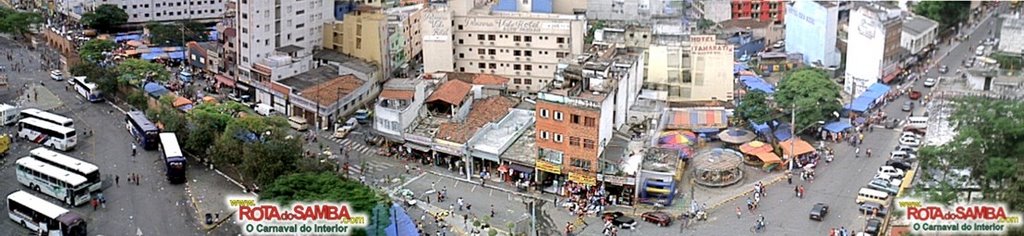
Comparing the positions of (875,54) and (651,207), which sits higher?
(875,54)

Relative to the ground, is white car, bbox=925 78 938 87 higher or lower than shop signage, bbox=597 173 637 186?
higher

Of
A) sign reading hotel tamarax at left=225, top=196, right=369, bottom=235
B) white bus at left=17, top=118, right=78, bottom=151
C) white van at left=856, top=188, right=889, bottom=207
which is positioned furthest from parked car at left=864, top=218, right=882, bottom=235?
white bus at left=17, top=118, right=78, bottom=151

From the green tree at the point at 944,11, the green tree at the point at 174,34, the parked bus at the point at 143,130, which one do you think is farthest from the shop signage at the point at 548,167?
the green tree at the point at 944,11

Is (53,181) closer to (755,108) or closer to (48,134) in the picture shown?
(48,134)

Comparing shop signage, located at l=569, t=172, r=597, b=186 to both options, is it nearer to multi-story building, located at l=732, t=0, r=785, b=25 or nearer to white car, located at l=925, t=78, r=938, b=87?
white car, located at l=925, t=78, r=938, b=87

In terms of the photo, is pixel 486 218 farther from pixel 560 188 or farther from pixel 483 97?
pixel 483 97

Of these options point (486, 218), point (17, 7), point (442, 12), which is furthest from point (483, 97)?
point (17, 7)

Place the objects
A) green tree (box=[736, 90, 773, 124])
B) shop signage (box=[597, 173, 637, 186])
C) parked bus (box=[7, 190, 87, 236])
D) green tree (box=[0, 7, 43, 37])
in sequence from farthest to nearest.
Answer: green tree (box=[0, 7, 43, 37]), green tree (box=[736, 90, 773, 124]), shop signage (box=[597, 173, 637, 186]), parked bus (box=[7, 190, 87, 236])
